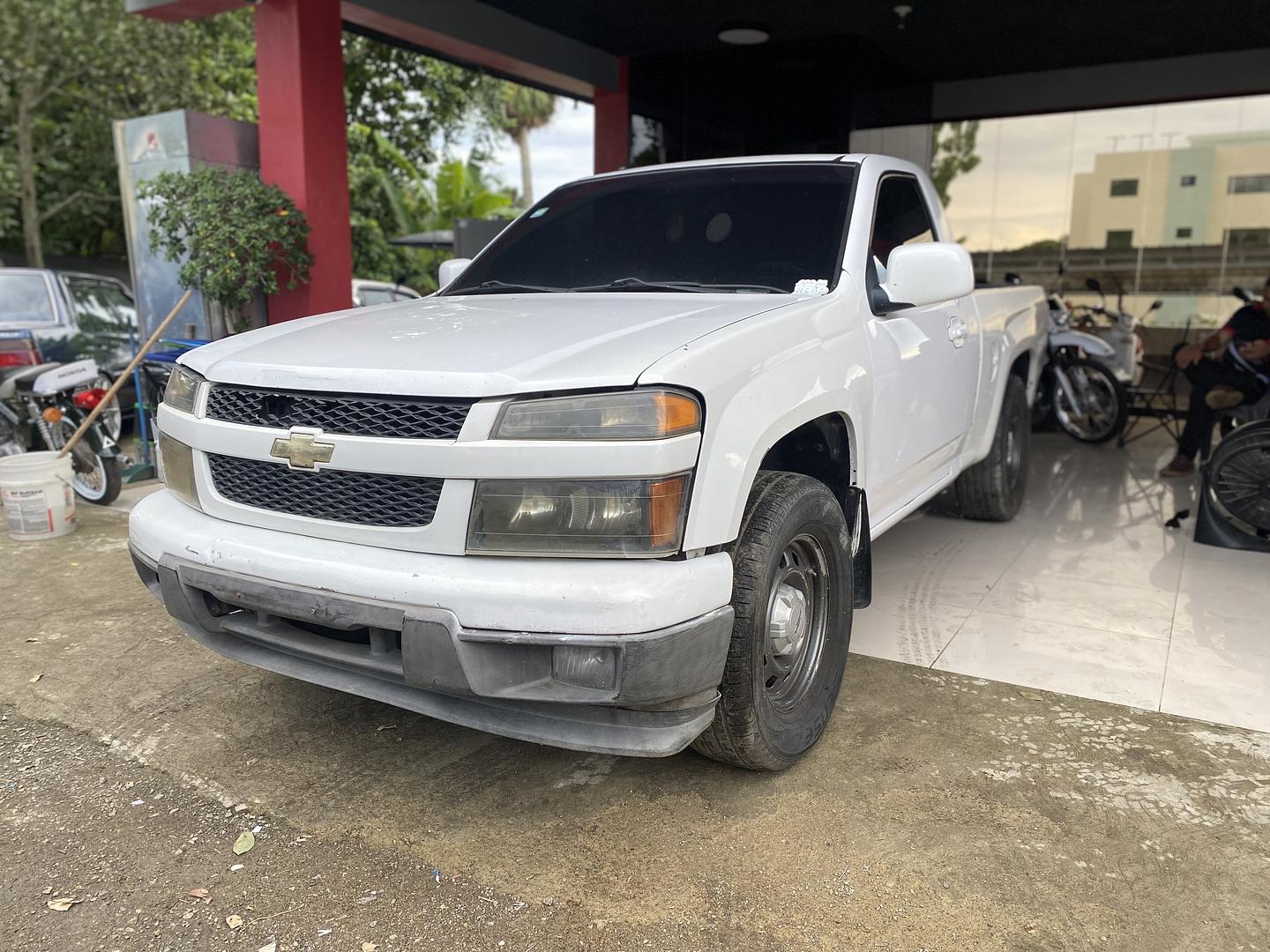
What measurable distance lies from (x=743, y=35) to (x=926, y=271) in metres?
7.64

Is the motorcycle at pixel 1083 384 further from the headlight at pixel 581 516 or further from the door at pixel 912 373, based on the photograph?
the headlight at pixel 581 516

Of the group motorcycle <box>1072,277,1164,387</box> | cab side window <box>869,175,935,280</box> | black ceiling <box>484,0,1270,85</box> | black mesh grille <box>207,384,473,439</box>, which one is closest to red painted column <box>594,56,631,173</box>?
black ceiling <box>484,0,1270,85</box>

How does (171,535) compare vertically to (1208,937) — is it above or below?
above

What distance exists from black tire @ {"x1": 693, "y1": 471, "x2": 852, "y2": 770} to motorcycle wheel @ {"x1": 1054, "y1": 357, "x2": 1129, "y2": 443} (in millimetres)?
6501

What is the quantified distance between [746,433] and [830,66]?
8875mm

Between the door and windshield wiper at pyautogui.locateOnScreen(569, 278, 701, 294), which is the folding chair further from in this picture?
windshield wiper at pyautogui.locateOnScreen(569, 278, 701, 294)

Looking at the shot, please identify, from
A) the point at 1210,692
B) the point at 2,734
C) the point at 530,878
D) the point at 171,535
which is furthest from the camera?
the point at 1210,692

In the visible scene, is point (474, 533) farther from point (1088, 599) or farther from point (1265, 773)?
point (1088, 599)

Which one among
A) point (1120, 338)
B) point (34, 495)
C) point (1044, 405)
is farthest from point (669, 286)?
point (1120, 338)

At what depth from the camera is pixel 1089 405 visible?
28.4 feet

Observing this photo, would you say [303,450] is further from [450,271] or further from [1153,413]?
[1153,413]

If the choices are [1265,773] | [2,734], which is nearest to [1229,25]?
[1265,773]

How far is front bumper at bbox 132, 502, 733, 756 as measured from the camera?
7.05ft

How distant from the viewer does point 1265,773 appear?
9.29 feet
